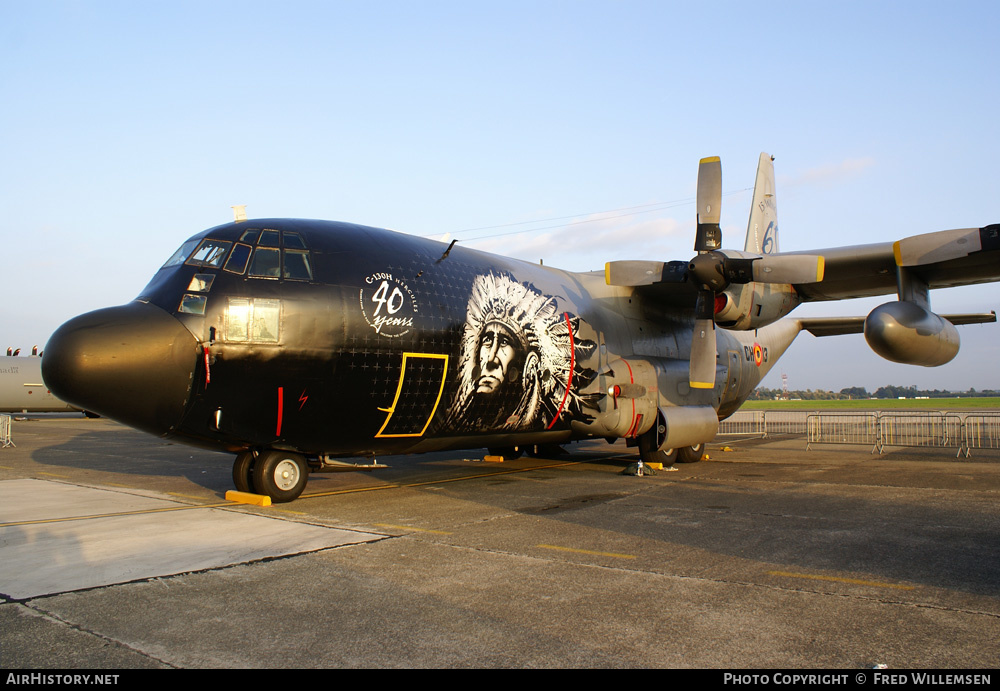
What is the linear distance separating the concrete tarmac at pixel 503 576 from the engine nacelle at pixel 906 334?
2301 millimetres

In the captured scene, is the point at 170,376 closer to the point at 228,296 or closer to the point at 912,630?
the point at 228,296

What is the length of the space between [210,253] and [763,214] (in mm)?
14843

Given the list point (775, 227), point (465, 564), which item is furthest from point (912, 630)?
point (775, 227)

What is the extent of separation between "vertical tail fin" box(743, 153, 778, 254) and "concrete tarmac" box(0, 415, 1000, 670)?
319 inches

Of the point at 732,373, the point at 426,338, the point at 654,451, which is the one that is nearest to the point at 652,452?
the point at 654,451

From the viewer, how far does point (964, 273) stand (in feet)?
42.1

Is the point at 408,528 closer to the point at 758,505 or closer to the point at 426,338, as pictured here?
the point at 426,338

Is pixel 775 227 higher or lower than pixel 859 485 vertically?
higher

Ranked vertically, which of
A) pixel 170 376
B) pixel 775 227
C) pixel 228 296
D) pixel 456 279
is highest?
pixel 775 227

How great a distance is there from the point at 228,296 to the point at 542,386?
566cm

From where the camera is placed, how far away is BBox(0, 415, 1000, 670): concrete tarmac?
4.19 metres

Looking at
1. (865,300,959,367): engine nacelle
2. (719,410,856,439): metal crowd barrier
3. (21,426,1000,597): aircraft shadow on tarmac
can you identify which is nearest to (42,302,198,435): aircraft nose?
(21,426,1000,597): aircraft shadow on tarmac

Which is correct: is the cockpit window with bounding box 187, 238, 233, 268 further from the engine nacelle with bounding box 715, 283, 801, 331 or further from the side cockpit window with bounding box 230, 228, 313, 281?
the engine nacelle with bounding box 715, 283, 801, 331

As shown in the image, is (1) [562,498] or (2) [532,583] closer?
(2) [532,583]
